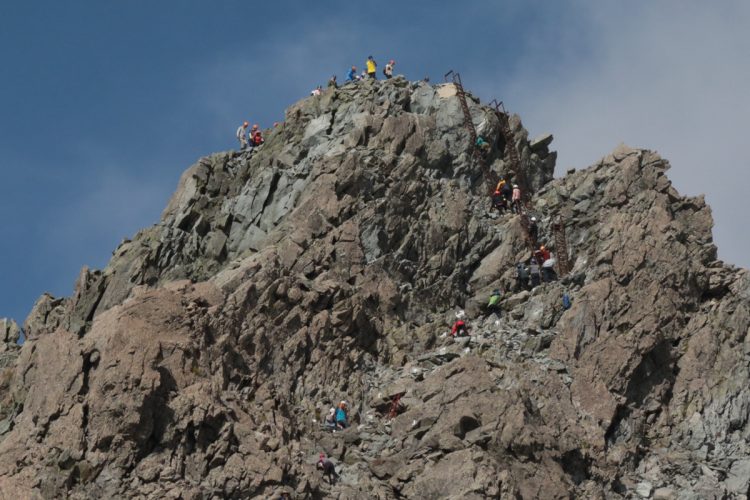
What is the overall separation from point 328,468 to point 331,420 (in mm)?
4490

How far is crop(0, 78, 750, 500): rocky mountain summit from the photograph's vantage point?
56562mm

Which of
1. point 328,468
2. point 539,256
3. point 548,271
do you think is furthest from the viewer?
point 539,256

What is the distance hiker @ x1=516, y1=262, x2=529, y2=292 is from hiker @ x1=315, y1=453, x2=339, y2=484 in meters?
17.3

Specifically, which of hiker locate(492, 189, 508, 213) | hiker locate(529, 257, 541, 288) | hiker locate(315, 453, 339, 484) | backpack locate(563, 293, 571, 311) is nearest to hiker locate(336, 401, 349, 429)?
hiker locate(315, 453, 339, 484)

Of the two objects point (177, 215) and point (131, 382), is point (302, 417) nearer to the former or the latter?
point (131, 382)

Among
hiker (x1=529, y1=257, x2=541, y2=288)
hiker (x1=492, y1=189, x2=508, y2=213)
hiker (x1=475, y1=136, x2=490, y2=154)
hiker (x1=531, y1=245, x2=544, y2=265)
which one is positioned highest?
hiker (x1=475, y1=136, x2=490, y2=154)

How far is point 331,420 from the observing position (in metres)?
62.1

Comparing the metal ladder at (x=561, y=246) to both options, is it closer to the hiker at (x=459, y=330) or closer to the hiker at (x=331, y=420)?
the hiker at (x=459, y=330)

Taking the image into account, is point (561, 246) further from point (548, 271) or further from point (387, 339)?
point (387, 339)

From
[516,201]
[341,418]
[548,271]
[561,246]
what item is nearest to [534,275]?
[548,271]

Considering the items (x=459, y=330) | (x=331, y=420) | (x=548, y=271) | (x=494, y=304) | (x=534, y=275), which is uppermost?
(x=548, y=271)

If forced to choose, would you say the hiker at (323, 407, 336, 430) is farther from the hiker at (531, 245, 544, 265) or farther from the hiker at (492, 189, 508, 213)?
the hiker at (492, 189, 508, 213)

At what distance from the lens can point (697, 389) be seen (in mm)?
65625

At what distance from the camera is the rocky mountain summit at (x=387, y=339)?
56.6m
